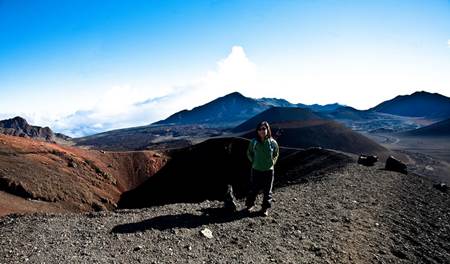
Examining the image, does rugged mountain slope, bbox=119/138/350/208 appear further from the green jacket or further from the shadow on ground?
the green jacket

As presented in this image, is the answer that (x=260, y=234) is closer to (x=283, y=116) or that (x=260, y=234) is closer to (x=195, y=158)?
(x=195, y=158)

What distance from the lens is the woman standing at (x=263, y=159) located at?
10258 mm

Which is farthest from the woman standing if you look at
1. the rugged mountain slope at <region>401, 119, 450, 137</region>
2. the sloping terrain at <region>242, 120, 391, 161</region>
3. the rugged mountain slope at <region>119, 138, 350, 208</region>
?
the rugged mountain slope at <region>401, 119, 450, 137</region>

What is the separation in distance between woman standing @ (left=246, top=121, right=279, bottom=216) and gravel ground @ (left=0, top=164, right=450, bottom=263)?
0.79m

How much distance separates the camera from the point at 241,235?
915 centimetres

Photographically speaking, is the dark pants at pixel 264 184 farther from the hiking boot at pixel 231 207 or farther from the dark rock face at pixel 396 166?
the dark rock face at pixel 396 166

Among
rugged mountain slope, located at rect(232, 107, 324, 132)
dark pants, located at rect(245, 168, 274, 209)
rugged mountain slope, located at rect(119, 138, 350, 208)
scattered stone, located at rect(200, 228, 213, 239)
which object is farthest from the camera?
rugged mountain slope, located at rect(232, 107, 324, 132)

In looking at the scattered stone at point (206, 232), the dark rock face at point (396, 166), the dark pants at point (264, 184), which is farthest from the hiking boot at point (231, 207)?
the dark rock face at point (396, 166)

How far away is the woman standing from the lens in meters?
10.3

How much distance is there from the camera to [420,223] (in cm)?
1209

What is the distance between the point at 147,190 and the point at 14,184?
1598 cm

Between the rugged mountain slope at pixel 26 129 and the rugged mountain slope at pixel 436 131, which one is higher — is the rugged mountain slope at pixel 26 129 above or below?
above

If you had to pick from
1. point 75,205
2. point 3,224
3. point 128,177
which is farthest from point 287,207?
point 128,177

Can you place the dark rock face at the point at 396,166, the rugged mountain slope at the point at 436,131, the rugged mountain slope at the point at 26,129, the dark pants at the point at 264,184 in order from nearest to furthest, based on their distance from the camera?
the dark pants at the point at 264,184 → the dark rock face at the point at 396,166 → the rugged mountain slope at the point at 436,131 → the rugged mountain slope at the point at 26,129
